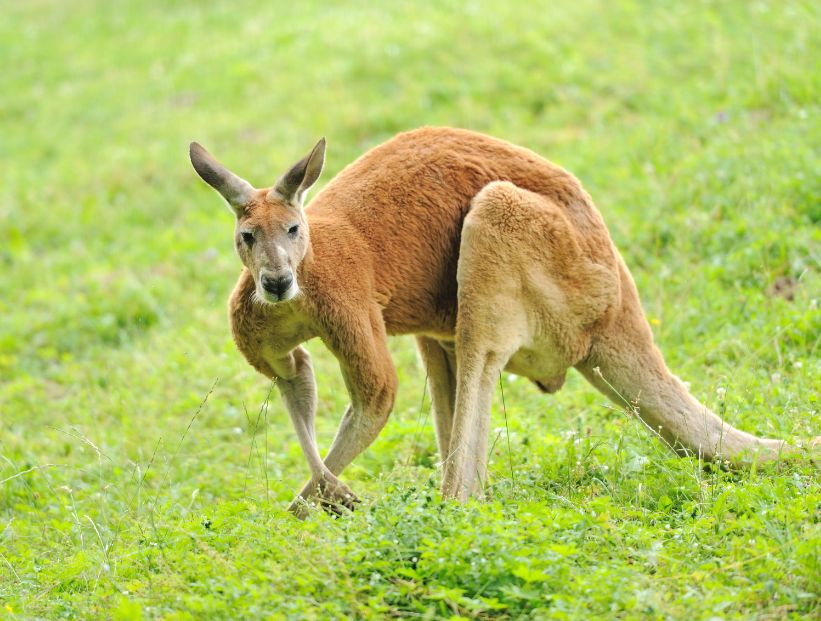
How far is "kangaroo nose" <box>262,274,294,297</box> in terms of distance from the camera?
5.31m

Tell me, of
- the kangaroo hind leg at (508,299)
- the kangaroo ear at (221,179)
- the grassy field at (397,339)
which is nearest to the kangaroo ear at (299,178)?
the kangaroo ear at (221,179)

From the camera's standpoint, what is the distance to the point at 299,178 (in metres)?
5.64

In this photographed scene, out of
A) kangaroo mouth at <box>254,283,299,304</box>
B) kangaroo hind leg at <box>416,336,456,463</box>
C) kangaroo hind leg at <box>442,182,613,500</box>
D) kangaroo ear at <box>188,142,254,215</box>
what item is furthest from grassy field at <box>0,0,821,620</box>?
kangaroo ear at <box>188,142,254,215</box>

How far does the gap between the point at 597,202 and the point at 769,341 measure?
10.6 feet

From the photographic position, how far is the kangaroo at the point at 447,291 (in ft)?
18.4

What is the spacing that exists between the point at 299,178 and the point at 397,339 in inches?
145

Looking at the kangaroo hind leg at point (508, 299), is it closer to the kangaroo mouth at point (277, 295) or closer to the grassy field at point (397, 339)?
the grassy field at point (397, 339)

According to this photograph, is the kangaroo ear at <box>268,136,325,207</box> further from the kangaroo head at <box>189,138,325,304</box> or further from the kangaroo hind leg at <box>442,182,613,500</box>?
the kangaroo hind leg at <box>442,182,613,500</box>

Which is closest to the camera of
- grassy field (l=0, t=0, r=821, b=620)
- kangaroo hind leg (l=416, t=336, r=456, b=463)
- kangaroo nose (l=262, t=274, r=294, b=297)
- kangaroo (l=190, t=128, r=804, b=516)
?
grassy field (l=0, t=0, r=821, b=620)

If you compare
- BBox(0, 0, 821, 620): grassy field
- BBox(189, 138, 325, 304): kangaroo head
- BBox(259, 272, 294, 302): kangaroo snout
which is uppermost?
BBox(189, 138, 325, 304): kangaroo head

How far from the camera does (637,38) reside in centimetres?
1393

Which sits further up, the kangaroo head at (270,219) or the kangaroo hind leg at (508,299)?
the kangaroo head at (270,219)

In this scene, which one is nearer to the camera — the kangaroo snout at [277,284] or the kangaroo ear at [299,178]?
the kangaroo snout at [277,284]

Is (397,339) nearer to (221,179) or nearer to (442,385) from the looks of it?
(442,385)
